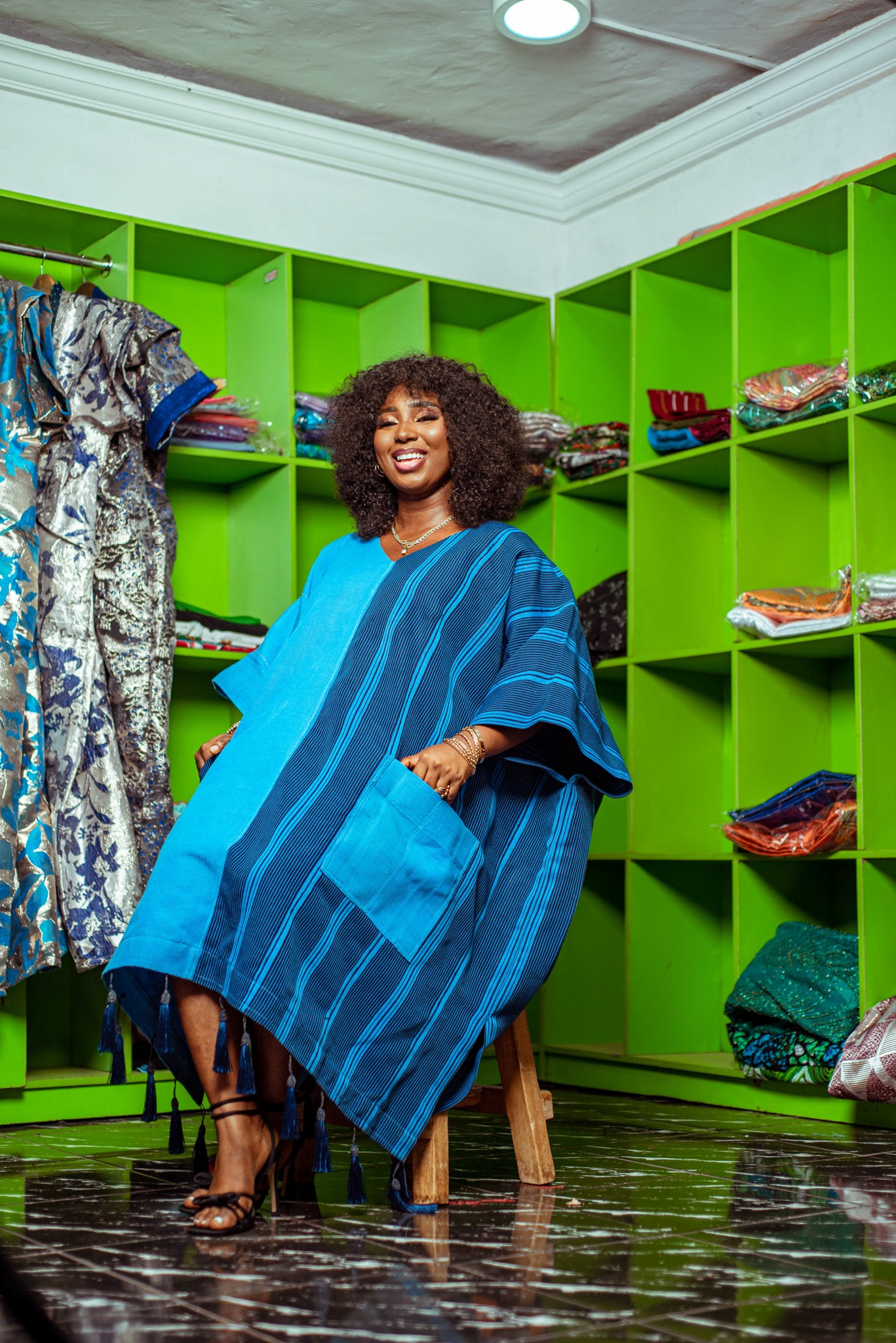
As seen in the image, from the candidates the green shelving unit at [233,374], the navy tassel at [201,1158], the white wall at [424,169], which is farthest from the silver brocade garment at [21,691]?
the navy tassel at [201,1158]

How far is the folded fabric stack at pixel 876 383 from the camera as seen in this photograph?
135 inches

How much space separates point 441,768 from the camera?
230cm

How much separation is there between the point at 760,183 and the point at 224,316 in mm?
1574

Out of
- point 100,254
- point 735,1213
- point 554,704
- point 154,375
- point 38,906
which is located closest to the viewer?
point 735,1213

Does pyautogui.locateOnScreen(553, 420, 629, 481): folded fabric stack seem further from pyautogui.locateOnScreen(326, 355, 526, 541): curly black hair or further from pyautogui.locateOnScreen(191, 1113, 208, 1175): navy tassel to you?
pyautogui.locateOnScreen(191, 1113, 208, 1175): navy tassel

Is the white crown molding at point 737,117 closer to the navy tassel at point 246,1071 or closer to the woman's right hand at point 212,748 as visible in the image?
the woman's right hand at point 212,748

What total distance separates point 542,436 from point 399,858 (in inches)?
92.2

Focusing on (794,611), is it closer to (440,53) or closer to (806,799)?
(806,799)

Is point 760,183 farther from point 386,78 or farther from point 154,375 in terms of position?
point 154,375

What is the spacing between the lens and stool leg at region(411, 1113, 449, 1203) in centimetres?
231

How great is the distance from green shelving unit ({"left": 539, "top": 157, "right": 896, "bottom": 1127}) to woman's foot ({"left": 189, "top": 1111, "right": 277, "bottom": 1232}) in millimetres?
1605

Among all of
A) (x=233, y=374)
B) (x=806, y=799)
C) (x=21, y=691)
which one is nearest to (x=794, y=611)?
(x=806, y=799)

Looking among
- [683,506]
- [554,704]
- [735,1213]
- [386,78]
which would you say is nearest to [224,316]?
[386,78]

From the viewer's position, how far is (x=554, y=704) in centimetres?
241
